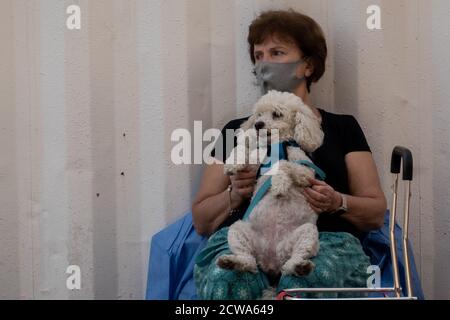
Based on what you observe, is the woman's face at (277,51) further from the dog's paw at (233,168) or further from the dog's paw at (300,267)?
the dog's paw at (300,267)

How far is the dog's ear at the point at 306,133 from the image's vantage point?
90.7 inches

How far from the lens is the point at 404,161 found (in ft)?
7.19

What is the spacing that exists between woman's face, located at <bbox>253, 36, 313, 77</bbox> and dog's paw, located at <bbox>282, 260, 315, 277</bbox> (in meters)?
0.84

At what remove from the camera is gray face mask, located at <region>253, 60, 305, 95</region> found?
262 cm

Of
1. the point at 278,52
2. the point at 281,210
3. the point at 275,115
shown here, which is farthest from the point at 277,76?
the point at 281,210

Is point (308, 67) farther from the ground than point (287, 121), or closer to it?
farther from the ground

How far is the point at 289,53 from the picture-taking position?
2.68 metres

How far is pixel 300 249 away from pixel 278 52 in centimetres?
85

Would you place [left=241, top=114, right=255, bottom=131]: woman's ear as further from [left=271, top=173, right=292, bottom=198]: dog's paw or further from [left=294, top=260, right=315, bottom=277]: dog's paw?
[left=294, top=260, right=315, bottom=277]: dog's paw

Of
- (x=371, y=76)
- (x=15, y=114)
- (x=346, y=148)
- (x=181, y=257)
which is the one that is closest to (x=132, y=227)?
(x=181, y=257)

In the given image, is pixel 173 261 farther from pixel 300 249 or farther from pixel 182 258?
pixel 300 249

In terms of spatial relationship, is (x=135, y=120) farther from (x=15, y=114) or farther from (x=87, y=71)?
(x=15, y=114)

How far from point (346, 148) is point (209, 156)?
0.50m

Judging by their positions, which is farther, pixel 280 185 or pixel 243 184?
pixel 243 184
